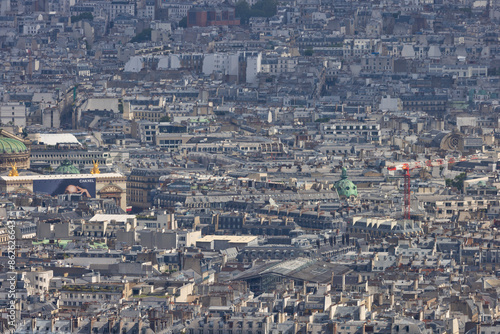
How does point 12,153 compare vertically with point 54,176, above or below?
below

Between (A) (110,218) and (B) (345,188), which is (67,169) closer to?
(B) (345,188)

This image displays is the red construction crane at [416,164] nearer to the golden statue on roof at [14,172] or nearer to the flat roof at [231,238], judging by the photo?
the golden statue on roof at [14,172]

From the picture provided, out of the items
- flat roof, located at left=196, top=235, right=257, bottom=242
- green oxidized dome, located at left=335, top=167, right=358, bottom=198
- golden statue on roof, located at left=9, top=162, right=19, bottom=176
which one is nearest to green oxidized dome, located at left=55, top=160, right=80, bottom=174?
golden statue on roof, located at left=9, top=162, right=19, bottom=176

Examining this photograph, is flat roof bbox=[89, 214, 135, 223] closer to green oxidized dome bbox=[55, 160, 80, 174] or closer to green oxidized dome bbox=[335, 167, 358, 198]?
green oxidized dome bbox=[335, 167, 358, 198]

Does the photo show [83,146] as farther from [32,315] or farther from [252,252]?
[32,315]

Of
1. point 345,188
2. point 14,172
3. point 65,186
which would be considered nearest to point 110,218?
point 345,188

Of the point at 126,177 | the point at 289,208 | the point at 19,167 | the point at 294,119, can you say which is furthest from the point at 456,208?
the point at 294,119

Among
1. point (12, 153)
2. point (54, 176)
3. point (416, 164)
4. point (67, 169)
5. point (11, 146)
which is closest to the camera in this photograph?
point (54, 176)

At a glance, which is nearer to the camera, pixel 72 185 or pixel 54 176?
pixel 72 185
